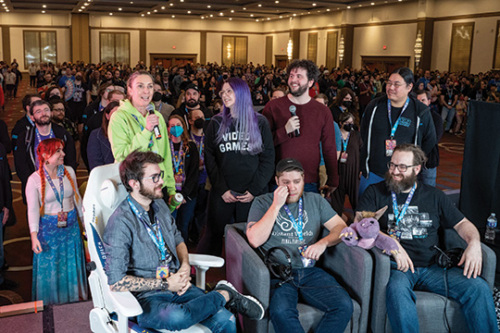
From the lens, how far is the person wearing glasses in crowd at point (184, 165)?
4410 mm

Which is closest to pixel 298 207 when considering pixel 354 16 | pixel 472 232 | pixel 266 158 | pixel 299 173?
pixel 299 173

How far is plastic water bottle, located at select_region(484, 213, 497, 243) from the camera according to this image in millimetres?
4590

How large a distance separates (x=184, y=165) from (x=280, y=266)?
5.71 feet

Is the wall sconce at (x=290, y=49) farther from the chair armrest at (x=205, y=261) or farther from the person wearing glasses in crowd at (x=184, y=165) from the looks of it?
the chair armrest at (x=205, y=261)

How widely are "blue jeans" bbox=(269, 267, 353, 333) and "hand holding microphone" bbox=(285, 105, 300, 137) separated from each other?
3.47 ft

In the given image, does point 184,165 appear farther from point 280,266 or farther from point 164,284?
point 164,284

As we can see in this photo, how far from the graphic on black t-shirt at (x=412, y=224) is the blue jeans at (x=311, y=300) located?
574 mm

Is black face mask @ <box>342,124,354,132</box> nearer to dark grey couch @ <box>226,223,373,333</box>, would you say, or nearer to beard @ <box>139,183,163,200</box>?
dark grey couch @ <box>226,223,373,333</box>

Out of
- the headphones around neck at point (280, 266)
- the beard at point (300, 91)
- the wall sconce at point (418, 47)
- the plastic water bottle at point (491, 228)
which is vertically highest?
the wall sconce at point (418, 47)

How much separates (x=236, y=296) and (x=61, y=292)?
60.0 inches

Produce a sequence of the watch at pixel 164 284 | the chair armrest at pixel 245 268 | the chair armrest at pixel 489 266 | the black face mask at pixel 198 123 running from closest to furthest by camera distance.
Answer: the watch at pixel 164 284
the chair armrest at pixel 245 268
the chair armrest at pixel 489 266
the black face mask at pixel 198 123

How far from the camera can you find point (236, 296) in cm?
283

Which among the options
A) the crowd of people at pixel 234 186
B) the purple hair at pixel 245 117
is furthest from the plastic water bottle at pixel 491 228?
the purple hair at pixel 245 117

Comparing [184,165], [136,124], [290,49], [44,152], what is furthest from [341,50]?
[44,152]
